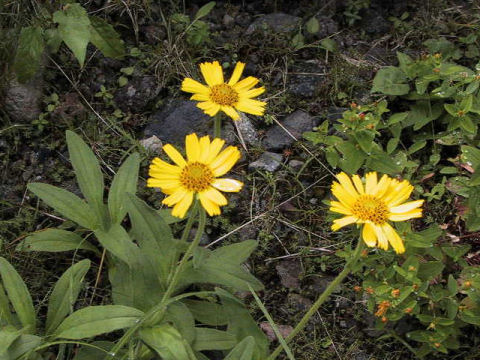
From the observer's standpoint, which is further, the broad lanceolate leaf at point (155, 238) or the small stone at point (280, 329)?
the small stone at point (280, 329)

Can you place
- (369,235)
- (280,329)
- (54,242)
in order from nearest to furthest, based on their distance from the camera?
(369,235), (54,242), (280,329)

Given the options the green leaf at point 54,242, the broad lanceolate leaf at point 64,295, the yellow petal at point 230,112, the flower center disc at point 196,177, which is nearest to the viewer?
the flower center disc at point 196,177

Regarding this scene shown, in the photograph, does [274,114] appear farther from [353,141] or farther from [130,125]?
[130,125]

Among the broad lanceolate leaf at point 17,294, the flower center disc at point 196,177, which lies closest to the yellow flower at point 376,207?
the flower center disc at point 196,177

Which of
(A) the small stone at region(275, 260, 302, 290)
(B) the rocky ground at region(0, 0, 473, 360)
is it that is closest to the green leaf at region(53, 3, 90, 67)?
(B) the rocky ground at region(0, 0, 473, 360)

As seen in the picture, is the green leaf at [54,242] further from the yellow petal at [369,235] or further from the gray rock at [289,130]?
the yellow petal at [369,235]

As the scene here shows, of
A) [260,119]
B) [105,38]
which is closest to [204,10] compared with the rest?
[105,38]

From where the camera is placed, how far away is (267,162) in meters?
3.36

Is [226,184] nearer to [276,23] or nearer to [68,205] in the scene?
[68,205]

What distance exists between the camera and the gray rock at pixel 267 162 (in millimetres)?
3340

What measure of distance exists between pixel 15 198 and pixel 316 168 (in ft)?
5.08

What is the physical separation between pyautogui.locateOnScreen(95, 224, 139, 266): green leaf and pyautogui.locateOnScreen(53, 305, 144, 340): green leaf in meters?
0.22

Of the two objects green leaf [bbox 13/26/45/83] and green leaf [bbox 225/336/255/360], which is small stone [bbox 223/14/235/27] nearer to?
green leaf [bbox 13/26/45/83]

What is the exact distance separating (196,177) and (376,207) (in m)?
0.66
